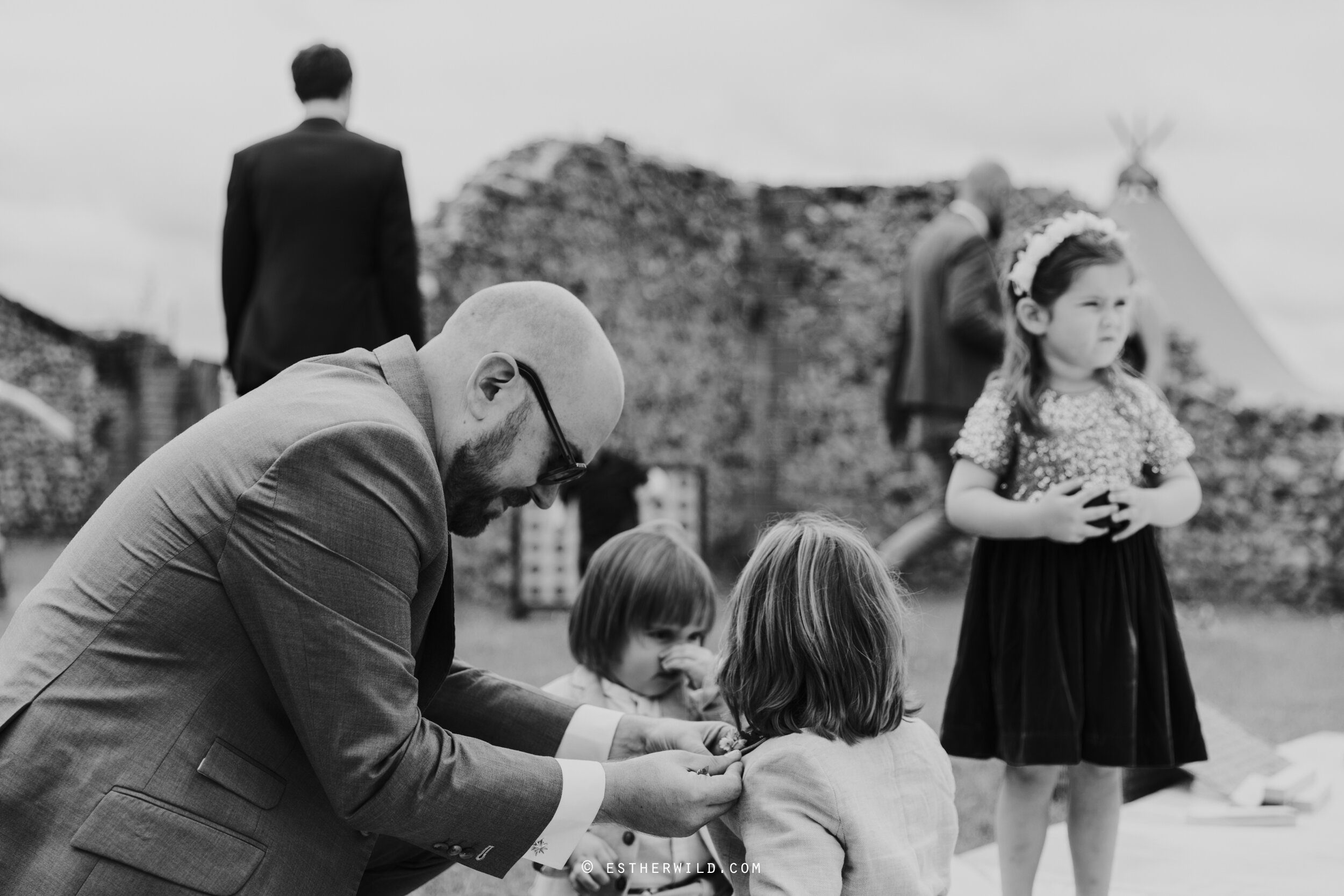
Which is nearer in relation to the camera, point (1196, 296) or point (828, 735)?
point (828, 735)

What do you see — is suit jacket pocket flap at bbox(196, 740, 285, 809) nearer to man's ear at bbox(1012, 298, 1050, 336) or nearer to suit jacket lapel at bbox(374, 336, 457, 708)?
suit jacket lapel at bbox(374, 336, 457, 708)

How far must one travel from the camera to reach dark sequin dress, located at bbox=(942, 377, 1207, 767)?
261 centimetres

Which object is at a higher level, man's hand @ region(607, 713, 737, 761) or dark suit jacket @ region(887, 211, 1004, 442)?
dark suit jacket @ region(887, 211, 1004, 442)

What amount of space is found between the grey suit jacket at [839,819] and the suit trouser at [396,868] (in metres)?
0.50

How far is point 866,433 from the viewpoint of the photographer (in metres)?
9.24

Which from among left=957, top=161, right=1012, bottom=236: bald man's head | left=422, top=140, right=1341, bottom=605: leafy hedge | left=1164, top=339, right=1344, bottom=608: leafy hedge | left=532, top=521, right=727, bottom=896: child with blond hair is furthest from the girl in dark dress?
left=1164, top=339, right=1344, bottom=608: leafy hedge

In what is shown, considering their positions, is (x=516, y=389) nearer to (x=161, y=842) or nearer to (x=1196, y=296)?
(x=161, y=842)

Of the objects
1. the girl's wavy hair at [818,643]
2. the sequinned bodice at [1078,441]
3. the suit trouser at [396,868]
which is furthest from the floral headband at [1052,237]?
the suit trouser at [396,868]

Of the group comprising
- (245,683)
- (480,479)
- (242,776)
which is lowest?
(242,776)

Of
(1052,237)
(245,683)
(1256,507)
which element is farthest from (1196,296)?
(245,683)

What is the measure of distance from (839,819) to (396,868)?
738 mm

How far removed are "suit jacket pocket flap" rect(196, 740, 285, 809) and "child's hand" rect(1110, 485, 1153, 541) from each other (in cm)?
174

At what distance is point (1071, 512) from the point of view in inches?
101

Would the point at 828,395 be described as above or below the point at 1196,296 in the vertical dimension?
below
